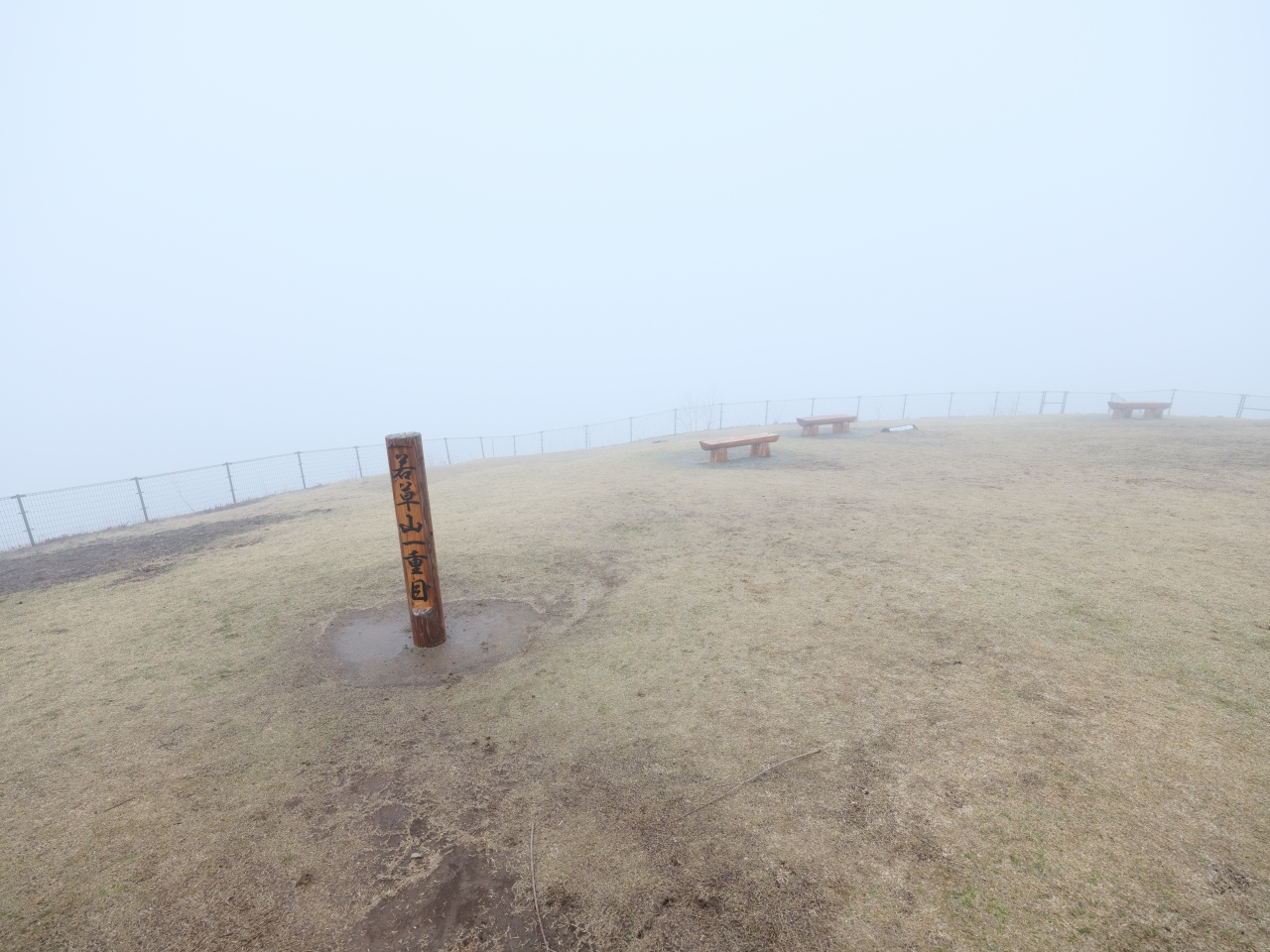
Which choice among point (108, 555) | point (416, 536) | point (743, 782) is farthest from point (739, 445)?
point (108, 555)

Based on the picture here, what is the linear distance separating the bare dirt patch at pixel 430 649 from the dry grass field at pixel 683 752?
112mm

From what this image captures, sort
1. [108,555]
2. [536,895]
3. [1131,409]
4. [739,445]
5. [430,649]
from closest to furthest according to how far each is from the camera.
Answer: [536,895]
[430,649]
[108,555]
[739,445]
[1131,409]

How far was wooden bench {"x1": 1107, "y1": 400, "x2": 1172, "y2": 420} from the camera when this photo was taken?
1902 cm

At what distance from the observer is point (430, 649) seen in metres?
5.33

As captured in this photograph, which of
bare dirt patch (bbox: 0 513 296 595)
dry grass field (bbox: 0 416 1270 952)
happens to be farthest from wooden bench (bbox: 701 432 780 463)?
bare dirt patch (bbox: 0 513 296 595)

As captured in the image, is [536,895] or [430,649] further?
[430,649]

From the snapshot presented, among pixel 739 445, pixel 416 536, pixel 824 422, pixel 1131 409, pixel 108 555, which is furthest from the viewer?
pixel 1131 409

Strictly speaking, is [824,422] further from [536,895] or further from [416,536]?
[536,895]

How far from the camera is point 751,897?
2.66 meters

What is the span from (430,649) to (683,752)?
2882 millimetres

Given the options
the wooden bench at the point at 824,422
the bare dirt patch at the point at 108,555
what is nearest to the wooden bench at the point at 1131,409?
the wooden bench at the point at 824,422

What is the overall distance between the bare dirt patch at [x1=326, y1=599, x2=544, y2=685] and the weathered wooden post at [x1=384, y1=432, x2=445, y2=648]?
0.23 meters

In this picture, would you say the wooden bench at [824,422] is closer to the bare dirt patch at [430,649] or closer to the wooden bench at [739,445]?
the wooden bench at [739,445]

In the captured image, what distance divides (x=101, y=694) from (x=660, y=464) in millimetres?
11633
